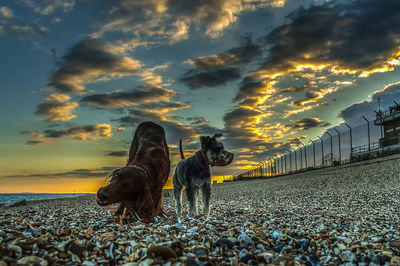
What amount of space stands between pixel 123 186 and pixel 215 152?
9.19 ft

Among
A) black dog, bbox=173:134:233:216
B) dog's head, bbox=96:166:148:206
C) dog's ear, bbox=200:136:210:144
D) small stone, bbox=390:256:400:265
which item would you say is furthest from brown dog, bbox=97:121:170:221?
small stone, bbox=390:256:400:265

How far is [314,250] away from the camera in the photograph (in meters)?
5.42

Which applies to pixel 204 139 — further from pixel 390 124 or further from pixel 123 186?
pixel 390 124

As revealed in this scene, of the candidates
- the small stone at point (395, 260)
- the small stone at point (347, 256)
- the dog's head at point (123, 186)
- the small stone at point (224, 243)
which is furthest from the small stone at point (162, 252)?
the dog's head at point (123, 186)

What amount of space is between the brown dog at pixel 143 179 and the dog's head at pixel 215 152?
4.05 feet

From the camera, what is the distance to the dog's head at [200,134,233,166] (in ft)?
29.2

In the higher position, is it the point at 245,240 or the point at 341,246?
the point at 245,240

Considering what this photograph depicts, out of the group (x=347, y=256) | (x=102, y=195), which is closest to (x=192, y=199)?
(x=102, y=195)

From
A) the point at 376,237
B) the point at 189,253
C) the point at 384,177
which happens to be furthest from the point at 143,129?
the point at 384,177

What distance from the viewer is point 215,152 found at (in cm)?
892

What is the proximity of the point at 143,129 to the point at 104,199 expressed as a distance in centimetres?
314

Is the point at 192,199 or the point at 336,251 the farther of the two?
the point at 192,199

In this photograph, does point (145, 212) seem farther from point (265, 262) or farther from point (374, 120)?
point (374, 120)

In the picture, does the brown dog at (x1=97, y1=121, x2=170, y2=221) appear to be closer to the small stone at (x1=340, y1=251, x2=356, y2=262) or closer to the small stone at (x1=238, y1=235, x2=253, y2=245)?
the small stone at (x1=238, y1=235, x2=253, y2=245)
